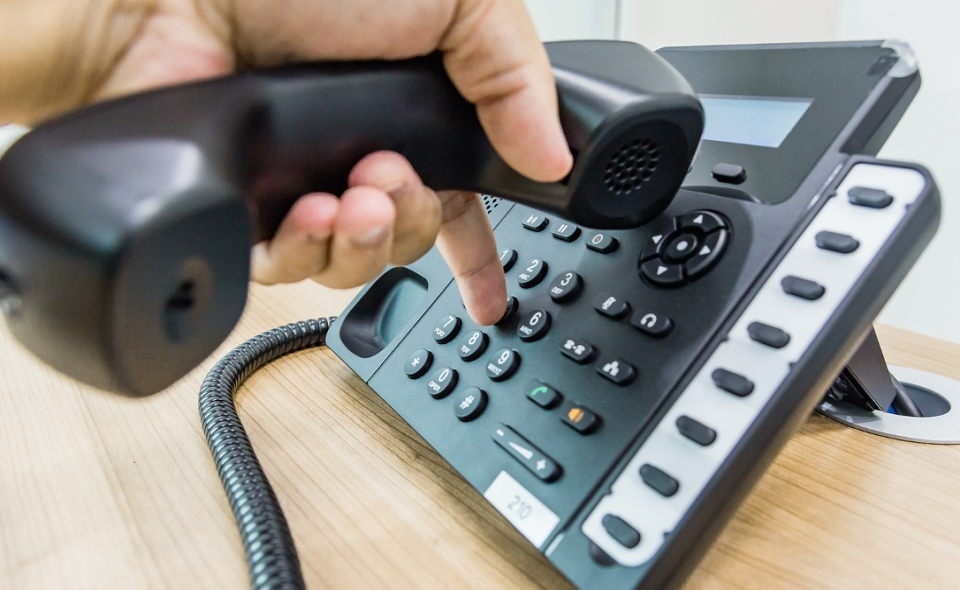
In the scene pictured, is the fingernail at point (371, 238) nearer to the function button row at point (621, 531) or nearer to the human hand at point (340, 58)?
the human hand at point (340, 58)

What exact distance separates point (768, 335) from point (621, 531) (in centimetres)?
8

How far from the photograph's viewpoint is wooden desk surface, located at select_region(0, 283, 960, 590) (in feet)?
0.73

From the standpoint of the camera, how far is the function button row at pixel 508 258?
1.03 ft

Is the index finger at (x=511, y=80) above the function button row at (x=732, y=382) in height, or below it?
above

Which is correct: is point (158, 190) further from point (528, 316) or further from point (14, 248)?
point (528, 316)

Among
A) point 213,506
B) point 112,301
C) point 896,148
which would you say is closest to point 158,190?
point 112,301

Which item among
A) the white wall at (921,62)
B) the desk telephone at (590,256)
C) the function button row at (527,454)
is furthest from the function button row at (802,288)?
the white wall at (921,62)

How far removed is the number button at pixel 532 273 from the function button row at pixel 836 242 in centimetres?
12

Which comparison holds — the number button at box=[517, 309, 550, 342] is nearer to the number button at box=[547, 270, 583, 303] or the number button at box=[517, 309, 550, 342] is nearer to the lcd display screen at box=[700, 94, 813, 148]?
the number button at box=[547, 270, 583, 303]

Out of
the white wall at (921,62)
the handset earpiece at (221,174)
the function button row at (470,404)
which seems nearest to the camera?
the handset earpiece at (221,174)

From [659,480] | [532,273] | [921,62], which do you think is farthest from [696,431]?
[921,62]

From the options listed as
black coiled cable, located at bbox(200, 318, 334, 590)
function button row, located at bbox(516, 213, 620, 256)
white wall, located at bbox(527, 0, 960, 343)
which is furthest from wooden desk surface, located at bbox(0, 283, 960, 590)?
white wall, located at bbox(527, 0, 960, 343)

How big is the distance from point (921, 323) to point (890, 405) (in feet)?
1.63

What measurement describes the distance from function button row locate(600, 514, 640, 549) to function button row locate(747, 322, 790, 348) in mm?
75
